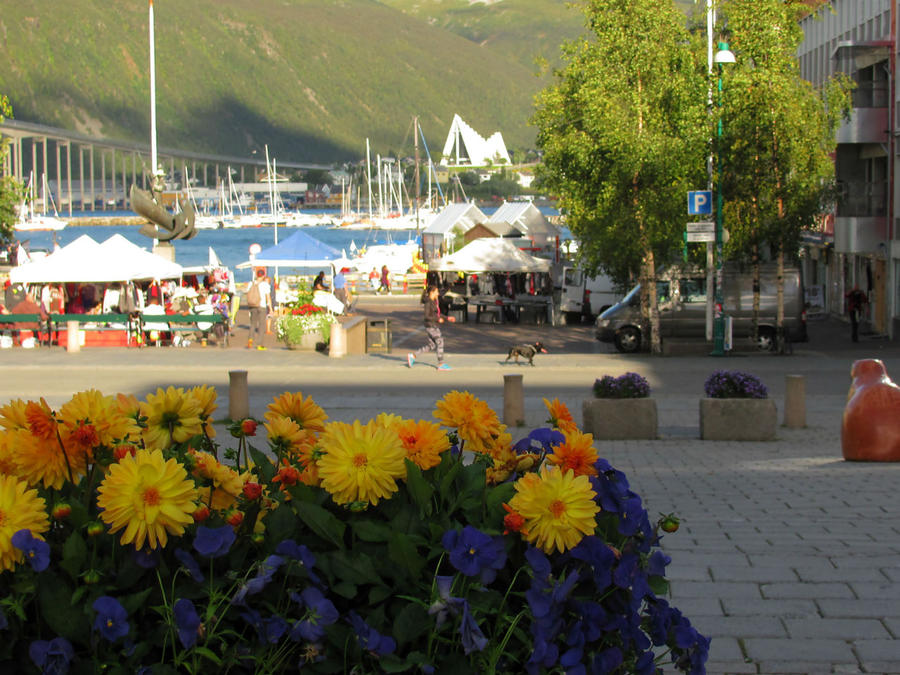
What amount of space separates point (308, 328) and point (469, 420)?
24.1 meters

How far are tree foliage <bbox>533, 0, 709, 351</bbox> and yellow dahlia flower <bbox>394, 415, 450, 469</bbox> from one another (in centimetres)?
2373

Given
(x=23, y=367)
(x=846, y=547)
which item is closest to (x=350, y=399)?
(x=23, y=367)

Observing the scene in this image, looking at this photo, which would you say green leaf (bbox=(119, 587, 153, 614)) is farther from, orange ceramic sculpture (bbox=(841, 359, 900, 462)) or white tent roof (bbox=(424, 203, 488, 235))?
white tent roof (bbox=(424, 203, 488, 235))

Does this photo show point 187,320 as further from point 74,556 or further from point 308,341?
point 74,556

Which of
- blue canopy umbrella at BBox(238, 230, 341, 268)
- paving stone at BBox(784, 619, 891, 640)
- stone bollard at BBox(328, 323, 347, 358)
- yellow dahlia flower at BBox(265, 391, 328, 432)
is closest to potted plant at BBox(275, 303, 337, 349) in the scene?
stone bollard at BBox(328, 323, 347, 358)

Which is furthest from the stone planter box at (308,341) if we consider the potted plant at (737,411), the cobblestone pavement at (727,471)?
the potted plant at (737,411)

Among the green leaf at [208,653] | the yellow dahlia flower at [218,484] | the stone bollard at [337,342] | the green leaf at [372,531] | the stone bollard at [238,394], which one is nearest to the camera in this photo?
the green leaf at [208,653]

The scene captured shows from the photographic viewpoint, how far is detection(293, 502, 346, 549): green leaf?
130 inches

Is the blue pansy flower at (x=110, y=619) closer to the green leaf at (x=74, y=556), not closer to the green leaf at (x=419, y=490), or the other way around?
the green leaf at (x=74, y=556)

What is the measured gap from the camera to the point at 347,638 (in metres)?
3.15

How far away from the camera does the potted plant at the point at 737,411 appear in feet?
48.6

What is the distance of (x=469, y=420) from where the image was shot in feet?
12.4

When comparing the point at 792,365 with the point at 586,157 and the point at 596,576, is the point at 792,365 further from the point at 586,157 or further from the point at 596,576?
the point at 596,576

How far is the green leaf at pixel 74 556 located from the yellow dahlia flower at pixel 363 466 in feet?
2.13
